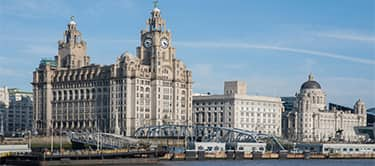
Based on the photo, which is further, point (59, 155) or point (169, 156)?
point (169, 156)

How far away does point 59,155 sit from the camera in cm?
12262

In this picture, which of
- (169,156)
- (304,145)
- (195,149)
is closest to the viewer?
(169,156)

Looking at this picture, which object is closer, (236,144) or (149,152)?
(149,152)

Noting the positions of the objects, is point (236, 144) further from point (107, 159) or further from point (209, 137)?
point (107, 159)

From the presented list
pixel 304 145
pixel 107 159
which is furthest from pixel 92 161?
pixel 304 145

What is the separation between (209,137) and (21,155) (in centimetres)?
7323

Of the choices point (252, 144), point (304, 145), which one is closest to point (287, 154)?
point (252, 144)

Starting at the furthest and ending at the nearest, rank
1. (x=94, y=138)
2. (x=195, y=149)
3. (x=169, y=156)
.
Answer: (x=94, y=138) < (x=195, y=149) < (x=169, y=156)

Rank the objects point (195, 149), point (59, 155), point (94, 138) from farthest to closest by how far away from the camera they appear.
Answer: point (94, 138) < point (195, 149) < point (59, 155)

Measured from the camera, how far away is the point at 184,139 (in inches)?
7475

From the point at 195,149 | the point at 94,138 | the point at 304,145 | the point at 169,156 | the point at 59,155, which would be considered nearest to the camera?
the point at 59,155

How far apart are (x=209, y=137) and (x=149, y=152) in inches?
2330

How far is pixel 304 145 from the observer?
193125mm

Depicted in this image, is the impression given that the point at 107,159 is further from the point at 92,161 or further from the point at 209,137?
the point at 209,137
